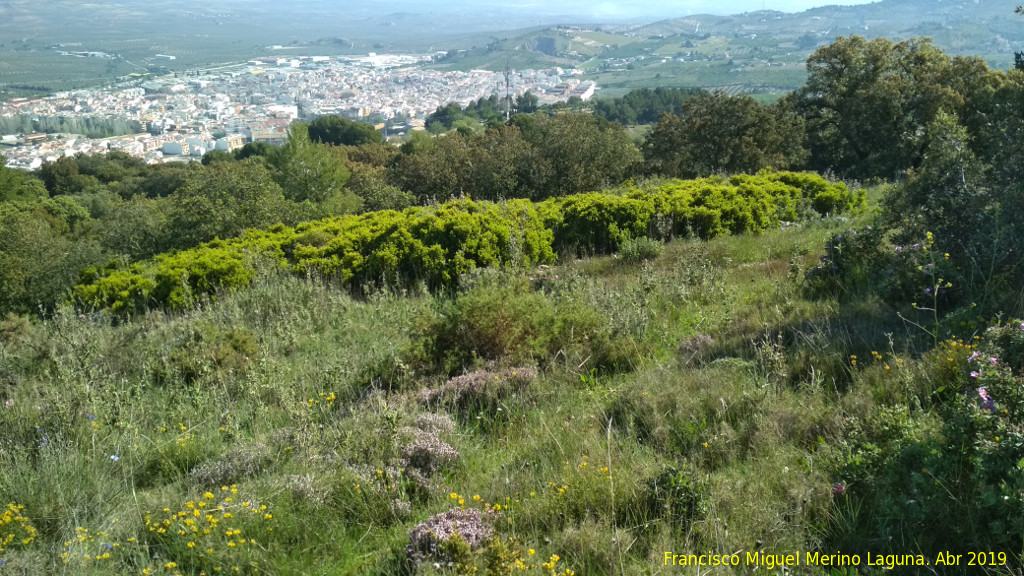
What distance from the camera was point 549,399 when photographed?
161 inches

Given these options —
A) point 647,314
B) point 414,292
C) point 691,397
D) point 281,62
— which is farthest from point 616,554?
point 281,62

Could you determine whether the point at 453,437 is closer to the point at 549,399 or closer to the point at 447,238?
the point at 549,399

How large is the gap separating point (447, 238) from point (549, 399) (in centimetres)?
434

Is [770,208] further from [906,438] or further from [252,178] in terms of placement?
[252,178]

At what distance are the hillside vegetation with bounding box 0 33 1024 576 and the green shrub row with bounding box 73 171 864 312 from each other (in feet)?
0.17

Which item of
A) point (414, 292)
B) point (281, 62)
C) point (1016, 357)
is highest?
point (281, 62)

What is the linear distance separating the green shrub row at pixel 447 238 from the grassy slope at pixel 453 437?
6.67 ft

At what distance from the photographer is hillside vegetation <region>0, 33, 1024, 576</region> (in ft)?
8.44

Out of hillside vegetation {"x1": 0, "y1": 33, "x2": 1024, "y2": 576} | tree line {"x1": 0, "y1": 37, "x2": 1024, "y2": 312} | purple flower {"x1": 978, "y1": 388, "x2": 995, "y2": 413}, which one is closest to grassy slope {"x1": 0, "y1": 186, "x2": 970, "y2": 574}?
hillside vegetation {"x1": 0, "y1": 33, "x2": 1024, "y2": 576}

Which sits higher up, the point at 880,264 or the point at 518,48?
the point at 518,48

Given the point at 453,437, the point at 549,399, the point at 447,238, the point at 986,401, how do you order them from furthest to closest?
the point at 447,238 < the point at 549,399 < the point at 453,437 < the point at 986,401

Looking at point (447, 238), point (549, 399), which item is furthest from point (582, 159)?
point (549, 399)

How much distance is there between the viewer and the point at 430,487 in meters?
3.16

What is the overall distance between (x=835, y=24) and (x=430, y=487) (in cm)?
13735
